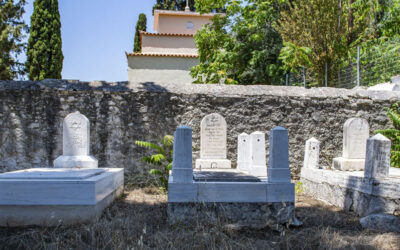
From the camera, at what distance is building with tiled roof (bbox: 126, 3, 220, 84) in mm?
16094

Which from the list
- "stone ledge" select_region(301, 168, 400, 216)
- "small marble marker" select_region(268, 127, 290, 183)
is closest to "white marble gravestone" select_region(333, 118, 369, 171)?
"stone ledge" select_region(301, 168, 400, 216)

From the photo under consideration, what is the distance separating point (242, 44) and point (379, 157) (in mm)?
9963

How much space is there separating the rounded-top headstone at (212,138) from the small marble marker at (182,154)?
267 cm

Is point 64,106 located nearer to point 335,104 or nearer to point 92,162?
point 92,162

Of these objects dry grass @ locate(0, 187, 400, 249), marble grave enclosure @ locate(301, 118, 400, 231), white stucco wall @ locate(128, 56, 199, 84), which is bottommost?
dry grass @ locate(0, 187, 400, 249)

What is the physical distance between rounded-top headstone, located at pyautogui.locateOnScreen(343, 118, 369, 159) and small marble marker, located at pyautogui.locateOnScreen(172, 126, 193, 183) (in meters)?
4.14

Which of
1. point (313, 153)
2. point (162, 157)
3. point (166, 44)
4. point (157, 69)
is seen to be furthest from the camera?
point (166, 44)

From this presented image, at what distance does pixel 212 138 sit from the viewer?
729 cm

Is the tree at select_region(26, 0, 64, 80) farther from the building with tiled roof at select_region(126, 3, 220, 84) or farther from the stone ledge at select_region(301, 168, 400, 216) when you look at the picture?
the stone ledge at select_region(301, 168, 400, 216)

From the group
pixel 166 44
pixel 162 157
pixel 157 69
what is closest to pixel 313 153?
pixel 162 157

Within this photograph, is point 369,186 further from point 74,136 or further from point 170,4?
point 170,4

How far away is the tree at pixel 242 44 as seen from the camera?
44.6 ft

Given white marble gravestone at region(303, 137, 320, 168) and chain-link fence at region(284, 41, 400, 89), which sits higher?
chain-link fence at region(284, 41, 400, 89)

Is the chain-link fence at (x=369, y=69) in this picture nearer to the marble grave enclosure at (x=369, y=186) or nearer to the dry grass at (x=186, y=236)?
the marble grave enclosure at (x=369, y=186)
